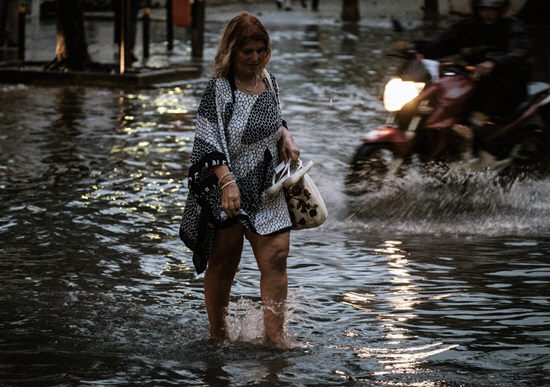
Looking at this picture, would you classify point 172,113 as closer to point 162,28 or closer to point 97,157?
point 97,157

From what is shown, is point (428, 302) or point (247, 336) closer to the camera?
point (247, 336)

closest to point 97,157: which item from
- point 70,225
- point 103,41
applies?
point 70,225

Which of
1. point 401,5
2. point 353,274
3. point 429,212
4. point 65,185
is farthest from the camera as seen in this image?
point 401,5

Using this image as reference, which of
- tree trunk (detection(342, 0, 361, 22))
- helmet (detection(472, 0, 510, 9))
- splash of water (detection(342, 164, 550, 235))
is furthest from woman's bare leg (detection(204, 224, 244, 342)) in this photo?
tree trunk (detection(342, 0, 361, 22))

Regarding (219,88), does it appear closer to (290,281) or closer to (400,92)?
(290,281)

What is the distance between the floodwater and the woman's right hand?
777mm

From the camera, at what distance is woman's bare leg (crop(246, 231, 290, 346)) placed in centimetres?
594

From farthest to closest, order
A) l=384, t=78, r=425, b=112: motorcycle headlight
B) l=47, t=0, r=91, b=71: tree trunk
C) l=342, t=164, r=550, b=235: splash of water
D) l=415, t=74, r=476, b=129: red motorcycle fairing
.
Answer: l=47, t=0, r=91, b=71: tree trunk, l=384, t=78, r=425, b=112: motorcycle headlight, l=415, t=74, r=476, b=129: red motorcycle fairing, l=342, t=164, r=550, b=235: splash of water

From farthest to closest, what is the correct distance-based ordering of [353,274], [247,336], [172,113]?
[172,113] → [353,274] → [247,336]

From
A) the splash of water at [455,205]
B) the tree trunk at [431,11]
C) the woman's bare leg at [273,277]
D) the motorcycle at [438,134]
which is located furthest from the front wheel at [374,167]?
the tree trunk at [431,11]

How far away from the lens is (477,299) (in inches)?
288

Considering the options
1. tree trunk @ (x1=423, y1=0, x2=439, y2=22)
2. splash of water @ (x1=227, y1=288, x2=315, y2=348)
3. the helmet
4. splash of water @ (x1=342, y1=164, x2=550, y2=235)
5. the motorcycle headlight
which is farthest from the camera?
tree trunk @ (x1=423, y1=0, x2=439, y2=22)

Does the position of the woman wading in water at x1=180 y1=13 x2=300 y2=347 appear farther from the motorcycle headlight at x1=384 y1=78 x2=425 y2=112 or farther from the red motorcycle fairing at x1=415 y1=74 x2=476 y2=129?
the motorcycle headlight at x1=384 y1=78 x2=425 y2=112

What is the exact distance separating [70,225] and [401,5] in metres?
42.5
